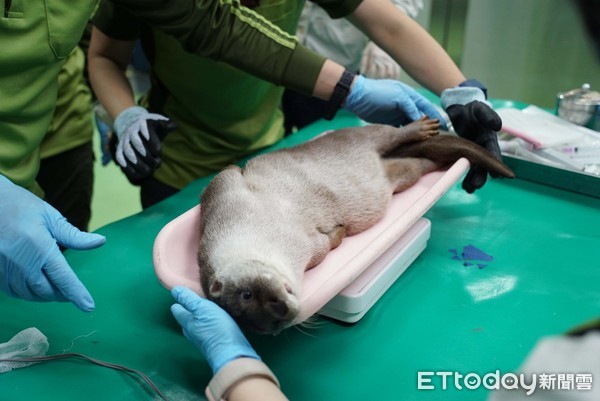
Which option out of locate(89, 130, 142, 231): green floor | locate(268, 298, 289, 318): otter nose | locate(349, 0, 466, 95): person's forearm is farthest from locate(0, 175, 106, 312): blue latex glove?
locate(89, 130, 142, 231): green floor

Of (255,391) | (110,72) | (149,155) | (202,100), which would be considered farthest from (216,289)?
(110,72)

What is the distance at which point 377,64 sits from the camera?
2.84 metres

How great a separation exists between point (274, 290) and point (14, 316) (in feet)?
2.21

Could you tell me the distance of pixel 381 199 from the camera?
1545mm

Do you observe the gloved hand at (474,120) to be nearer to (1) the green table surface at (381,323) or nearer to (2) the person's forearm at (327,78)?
(1) the green table surface at (381,323)

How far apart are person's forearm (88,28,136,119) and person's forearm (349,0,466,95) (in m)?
0.82

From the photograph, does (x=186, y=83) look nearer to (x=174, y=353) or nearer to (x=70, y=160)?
(x=70, y=160)

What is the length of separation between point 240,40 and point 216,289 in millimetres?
843

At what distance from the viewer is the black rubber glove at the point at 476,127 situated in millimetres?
1653

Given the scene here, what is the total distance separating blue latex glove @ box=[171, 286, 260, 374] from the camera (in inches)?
40.3

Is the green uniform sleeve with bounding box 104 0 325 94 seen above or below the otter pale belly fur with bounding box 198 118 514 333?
above

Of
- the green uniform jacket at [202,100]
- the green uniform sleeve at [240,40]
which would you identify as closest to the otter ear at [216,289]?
the green uniform sleeve at [240,40]

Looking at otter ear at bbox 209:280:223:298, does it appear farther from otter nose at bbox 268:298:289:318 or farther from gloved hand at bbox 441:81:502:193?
gloved hand at bbox 441:81:502:193

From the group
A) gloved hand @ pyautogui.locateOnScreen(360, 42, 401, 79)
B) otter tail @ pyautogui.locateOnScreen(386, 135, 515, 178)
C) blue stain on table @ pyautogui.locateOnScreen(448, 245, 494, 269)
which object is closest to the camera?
blue stain on table @ pyautogui.locateOnScreen(448, 245, 494, 269)
